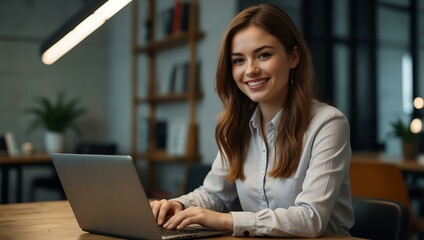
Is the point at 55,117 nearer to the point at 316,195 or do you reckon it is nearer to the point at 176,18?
the point at 176,18

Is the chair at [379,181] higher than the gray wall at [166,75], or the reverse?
the gray wall at [166,75]

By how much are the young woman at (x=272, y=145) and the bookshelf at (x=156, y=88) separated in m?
3.16

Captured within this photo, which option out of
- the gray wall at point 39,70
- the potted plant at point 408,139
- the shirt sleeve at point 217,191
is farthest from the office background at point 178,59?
the shirt sleeve at point 217,191

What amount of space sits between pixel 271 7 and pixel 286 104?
29 centimetres

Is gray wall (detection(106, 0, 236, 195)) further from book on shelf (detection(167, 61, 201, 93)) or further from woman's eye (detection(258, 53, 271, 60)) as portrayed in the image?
woman's eye (detection(258, 53, 271, 60))

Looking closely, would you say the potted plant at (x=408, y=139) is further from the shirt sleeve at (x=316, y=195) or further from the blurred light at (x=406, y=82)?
the blurred light at (x=406, y=82)

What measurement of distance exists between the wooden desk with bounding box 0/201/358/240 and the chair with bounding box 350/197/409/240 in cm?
45

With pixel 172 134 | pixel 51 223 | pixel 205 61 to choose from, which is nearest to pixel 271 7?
pixel 51 223

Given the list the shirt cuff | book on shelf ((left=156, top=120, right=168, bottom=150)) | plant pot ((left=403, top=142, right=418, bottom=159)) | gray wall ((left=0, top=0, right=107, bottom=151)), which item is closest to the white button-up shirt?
the shirt cuff

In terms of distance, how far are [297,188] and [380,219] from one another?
0.24m

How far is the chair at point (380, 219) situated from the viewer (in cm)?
145

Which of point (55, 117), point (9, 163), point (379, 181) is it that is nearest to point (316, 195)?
point (379, 181)

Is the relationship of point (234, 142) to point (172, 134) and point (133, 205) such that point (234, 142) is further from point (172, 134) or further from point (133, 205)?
point (172, 134)

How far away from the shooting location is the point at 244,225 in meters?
1.32
